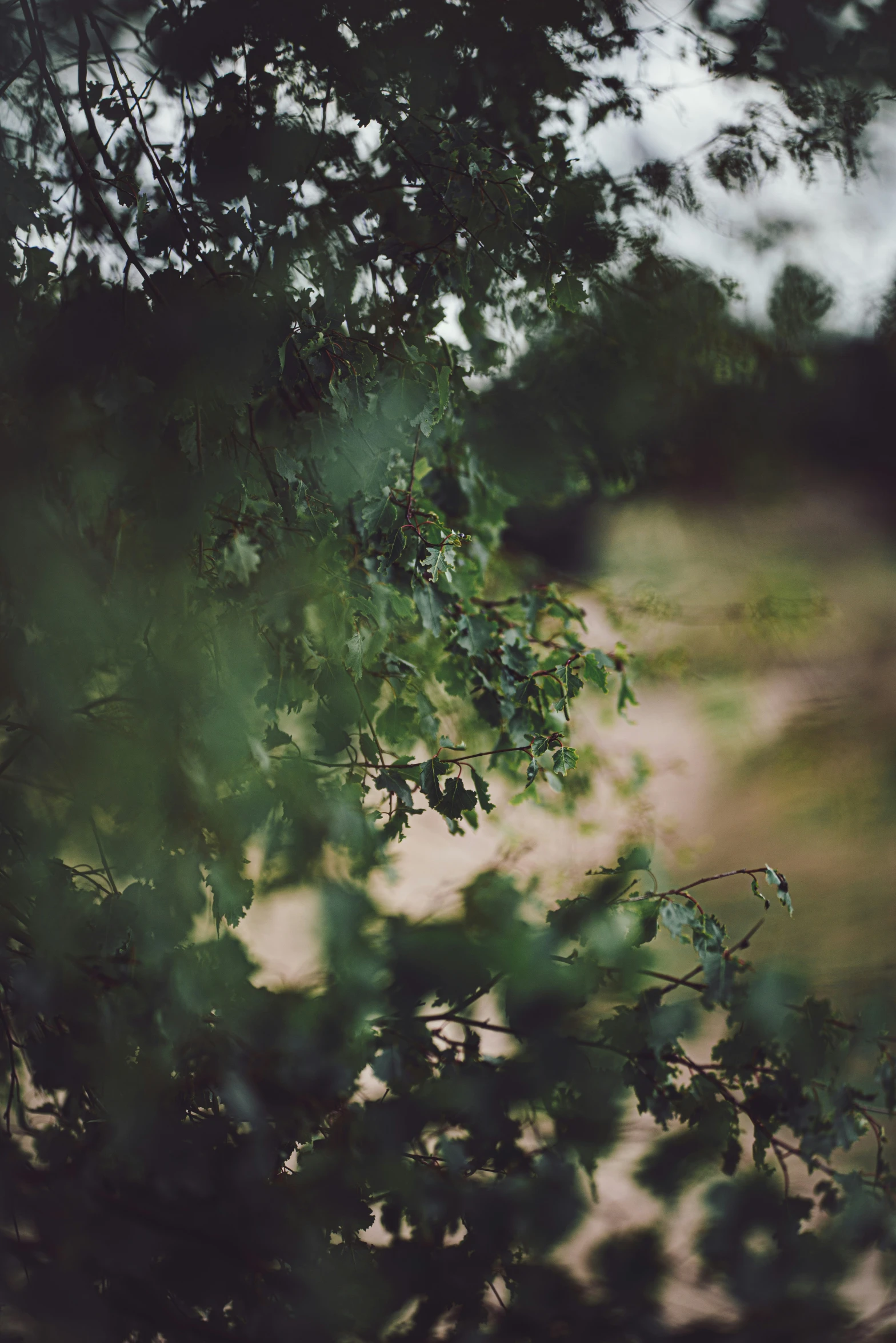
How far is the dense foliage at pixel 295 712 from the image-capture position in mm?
764

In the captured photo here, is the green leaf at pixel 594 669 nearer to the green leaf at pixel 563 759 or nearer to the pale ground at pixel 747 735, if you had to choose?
the green leaf at pixel 563 759

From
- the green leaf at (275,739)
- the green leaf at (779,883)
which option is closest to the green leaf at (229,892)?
the green leaf at (275,739)

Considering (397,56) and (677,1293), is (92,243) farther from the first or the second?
(677,1293)

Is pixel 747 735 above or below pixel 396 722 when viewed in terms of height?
above

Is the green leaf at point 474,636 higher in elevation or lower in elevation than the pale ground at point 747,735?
lower

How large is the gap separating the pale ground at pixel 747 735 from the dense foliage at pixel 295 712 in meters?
0.60

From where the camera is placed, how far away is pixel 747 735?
2.30m

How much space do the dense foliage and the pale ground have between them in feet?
1.97

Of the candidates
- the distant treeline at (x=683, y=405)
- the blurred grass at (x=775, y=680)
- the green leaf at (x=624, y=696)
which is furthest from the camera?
the blurred grass at (x=775, y=680)

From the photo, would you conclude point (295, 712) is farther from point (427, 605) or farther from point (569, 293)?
point (569, 293)

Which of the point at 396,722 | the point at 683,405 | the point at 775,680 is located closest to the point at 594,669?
the point at 396,722

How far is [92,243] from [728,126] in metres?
0.74

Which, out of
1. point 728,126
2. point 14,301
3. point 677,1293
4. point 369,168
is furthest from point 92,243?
point 677,1293

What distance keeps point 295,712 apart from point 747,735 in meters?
1.75
